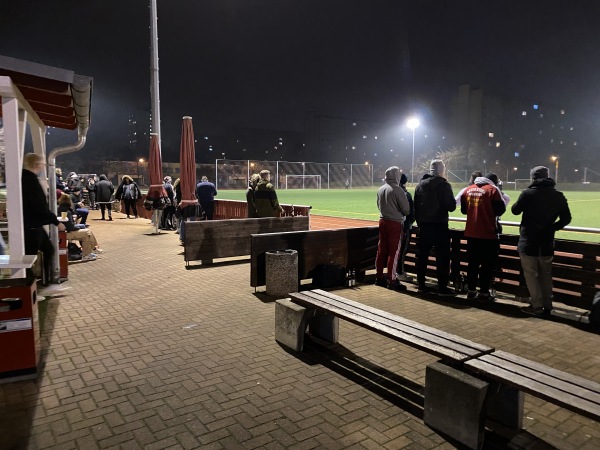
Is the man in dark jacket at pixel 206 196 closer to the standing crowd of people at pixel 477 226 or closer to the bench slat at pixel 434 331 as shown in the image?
the standing crowd of people at pixel 477 226

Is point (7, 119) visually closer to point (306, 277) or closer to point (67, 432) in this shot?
point (67, 432)

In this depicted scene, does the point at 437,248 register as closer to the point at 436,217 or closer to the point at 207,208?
the point at 436,217

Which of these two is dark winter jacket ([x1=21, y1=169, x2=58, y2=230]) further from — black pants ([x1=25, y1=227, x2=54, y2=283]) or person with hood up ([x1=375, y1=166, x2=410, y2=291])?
person with hood up ([x1=375, y1=166, x2=410, y2=291])

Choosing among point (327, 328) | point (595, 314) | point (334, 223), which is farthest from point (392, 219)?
point (334, 223)

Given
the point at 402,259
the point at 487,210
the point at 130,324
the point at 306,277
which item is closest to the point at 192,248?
the point at 306,277

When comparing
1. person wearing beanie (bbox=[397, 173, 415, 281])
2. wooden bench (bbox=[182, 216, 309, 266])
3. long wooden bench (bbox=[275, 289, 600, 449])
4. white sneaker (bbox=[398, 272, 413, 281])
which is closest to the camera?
long wooden bench (bbox=[275, 289, 600, 449])

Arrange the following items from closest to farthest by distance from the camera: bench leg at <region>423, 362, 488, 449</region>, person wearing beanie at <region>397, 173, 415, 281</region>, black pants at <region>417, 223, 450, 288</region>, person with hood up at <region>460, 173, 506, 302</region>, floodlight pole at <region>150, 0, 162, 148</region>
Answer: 1. bench leg at <region>423, 362, 488, 449</region>
2. person with hood up at <region>460, 173, 506, 302</region>
3. black pants at <region>417, 223, 450, 288</region>
4. person wearing beanie at <region>397, 173, 415, 281</region>
5. floodlight pole at <region>150, 0, 162, 148</region>

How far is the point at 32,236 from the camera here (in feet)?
20.1

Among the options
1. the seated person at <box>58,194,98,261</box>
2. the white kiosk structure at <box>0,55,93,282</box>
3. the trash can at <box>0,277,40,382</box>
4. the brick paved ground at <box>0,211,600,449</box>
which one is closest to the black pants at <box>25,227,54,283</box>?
the brick paved ground at <box>0,211,600,449</box>

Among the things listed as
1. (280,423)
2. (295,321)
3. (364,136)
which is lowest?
(280,423)

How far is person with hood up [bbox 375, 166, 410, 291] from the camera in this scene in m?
7.03

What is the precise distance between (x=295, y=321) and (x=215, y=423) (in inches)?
61.2

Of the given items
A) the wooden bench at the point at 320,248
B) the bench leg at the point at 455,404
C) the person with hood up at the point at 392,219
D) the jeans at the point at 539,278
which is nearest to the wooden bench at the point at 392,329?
the bench leg at the point at 455,404

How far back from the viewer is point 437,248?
688 cm
